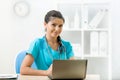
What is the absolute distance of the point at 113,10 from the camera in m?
3.83

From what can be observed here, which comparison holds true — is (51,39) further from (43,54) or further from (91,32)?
(91,32)

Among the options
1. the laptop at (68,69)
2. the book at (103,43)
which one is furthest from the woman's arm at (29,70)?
the book at (103,43)

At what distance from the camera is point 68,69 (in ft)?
6.04

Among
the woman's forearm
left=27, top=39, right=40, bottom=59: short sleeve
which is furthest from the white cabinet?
the woman's forearm

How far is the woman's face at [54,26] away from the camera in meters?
2.33

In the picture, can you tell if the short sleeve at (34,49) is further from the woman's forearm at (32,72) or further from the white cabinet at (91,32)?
the white cabinet at (91,32)

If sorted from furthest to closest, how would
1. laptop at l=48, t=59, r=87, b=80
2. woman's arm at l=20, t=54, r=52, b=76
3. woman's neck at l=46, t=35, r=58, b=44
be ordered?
woman's neck at l=46, t=35, r=58, b=44 < woman's arm at l=20, t=54, r=52, b=76 < laptop at l=48, t=59, r=87, b=80

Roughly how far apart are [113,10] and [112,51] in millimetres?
591

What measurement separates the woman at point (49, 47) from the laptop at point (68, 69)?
1.49 ft

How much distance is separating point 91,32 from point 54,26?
53.0 inches

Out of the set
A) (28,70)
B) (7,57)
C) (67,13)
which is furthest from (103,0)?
(28,70)

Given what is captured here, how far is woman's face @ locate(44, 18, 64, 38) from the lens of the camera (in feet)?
7.63

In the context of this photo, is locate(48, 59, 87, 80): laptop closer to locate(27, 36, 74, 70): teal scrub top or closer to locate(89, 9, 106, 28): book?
locate(27, 36, 74, 70): teal scrub top

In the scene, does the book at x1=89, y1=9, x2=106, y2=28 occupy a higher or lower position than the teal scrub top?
higher
